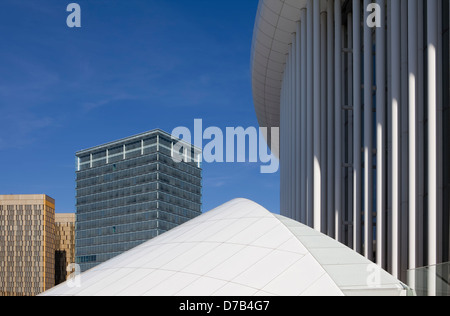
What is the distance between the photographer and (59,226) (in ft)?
570

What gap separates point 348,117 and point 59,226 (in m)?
162

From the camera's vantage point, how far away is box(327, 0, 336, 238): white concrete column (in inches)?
899

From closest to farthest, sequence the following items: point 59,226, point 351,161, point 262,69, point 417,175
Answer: point 417,175, point 351,161, point 262,69, point 59,226

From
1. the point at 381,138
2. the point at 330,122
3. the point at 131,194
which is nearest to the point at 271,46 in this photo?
the point at 330,122

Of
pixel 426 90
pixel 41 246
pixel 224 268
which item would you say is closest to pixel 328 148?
pixel 426 90

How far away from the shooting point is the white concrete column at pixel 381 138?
17016 mm

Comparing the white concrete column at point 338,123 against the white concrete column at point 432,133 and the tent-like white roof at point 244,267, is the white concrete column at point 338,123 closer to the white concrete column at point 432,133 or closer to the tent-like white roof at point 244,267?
the tent-like white roof at point 244,267

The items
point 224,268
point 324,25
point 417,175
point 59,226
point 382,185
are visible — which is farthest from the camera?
point 59,226

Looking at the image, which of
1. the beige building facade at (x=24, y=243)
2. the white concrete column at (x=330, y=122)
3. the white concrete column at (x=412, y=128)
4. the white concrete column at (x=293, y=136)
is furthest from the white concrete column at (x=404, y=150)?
the beige building facade at (x=24, y=243)

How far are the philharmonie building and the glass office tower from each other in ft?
371

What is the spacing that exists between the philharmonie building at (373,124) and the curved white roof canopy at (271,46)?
0.10 metres

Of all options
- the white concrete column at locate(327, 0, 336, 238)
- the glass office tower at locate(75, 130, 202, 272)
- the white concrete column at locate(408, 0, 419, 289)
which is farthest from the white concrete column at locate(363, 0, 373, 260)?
the glass office tower at locate(75, 130, 202, 272)

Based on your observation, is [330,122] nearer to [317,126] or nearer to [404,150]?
[317,126]

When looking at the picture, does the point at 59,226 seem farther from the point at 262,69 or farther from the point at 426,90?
the point at 426,90
